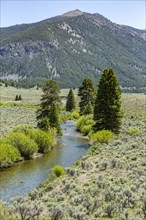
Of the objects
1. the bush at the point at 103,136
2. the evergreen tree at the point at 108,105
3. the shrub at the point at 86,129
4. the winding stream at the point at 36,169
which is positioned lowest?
the winding stream at the point at 36,169

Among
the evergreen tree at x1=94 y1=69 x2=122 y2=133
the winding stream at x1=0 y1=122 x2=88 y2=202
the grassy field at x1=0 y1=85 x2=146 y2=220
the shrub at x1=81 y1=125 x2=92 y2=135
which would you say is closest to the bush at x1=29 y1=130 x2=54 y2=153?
the winding stream at x1=0 y1=122 x2=88 y2=202

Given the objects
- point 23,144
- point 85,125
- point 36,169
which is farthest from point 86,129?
point 36,169

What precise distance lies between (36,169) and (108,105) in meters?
19.7

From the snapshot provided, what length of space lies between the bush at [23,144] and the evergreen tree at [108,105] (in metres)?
14.2

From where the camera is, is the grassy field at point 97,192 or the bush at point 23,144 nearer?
the grassy field at point 97,192

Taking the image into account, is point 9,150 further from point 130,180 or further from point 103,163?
point 130,180

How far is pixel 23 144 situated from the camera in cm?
4941

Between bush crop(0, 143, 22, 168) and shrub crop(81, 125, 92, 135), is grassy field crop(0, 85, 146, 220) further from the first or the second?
shrub crop(81, 125, 92, 135)

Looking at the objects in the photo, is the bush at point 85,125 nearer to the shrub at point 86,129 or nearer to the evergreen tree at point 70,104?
the shrub at point 86,129

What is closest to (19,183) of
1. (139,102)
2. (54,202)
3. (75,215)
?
(54,202)

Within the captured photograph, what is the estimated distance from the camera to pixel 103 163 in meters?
35.8

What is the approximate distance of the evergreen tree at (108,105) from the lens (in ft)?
196

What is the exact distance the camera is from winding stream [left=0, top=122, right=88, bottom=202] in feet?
121

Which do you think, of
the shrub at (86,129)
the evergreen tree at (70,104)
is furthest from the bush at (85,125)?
the evergreen tree at (70,104)
